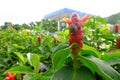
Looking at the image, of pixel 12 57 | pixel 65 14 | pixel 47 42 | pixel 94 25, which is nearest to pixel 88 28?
pixel 94 25

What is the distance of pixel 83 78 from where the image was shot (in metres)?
0.91

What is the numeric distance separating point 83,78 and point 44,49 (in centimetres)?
172

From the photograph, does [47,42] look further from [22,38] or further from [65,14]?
[65,14]

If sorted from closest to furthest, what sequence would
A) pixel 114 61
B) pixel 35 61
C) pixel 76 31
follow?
pixel 76 31
pixel 114 61
pixel 35 61

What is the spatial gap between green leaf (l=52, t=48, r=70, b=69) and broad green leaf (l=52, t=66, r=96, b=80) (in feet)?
0.09

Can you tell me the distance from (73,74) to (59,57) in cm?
7

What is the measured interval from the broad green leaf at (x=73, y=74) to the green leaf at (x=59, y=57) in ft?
0.09

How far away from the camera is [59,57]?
93 cm

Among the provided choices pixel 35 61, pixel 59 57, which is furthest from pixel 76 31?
pixel 35 61

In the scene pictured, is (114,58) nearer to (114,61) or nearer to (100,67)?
(114,61)

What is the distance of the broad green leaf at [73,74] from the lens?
907 millimetres

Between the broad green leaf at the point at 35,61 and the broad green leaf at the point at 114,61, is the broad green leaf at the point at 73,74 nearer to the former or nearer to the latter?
the broad green leaf at the point at 114,61

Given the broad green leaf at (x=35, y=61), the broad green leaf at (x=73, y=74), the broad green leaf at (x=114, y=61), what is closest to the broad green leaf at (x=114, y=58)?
the broad green leaf at (x=114, y=61)

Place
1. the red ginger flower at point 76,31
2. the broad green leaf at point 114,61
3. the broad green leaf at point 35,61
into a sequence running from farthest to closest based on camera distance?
the broad green leaf at point 35,61, the broad green leaf at point 114,61, the red ginger flower at point 76,31
